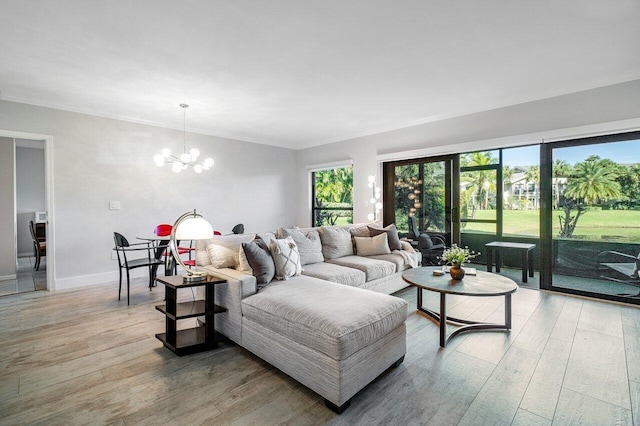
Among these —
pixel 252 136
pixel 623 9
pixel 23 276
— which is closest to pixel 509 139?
pixel 623 9

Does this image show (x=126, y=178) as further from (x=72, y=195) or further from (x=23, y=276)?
(x=23, y=276)

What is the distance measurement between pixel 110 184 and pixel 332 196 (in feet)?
13.8

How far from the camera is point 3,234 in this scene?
5191 millimetres

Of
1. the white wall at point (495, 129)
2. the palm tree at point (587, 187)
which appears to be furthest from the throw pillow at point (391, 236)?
the palm tree at point (587, 187)

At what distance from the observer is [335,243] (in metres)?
4.35

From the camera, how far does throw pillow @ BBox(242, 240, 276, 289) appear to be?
278 cm

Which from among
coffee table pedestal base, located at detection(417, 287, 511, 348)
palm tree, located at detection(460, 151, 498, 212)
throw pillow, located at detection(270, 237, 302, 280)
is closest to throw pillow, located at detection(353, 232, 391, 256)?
coffee table pedestal base, located at detection(417, 287, 511, 348)

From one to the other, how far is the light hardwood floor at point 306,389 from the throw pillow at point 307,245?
52.7 inches

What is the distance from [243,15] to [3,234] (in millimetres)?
5786

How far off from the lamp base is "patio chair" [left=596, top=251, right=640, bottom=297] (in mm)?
4655

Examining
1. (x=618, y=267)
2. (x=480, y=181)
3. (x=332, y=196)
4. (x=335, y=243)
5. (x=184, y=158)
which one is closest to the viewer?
(x=618, y=267)

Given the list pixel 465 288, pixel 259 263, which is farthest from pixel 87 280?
pixel 465 288

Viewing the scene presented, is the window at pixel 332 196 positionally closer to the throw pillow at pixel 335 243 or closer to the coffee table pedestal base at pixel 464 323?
the throw pillow at pixel 335 243

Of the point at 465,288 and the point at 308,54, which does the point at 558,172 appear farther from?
the point at 308,54
